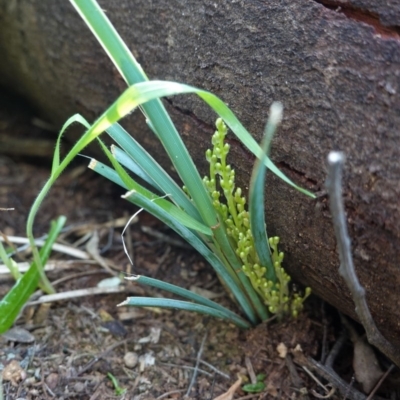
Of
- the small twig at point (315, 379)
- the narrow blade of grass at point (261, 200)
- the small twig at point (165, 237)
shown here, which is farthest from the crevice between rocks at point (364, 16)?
the small twig at point (165, 237)

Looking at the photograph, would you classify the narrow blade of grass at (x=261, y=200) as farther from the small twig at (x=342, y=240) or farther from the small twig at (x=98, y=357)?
the small twig at (x=98, y=357)

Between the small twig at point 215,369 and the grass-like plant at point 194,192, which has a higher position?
the grass-like plant at point 194,192

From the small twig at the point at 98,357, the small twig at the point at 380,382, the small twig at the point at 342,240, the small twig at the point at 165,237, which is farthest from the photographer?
the small twig at the point at 165,237

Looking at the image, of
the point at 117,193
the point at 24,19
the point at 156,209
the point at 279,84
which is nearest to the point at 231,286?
the point at 156,209

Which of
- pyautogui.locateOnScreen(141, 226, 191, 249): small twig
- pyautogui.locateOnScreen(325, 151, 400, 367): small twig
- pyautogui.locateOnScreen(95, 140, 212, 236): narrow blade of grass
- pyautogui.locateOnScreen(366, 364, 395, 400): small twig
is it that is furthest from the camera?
pyautogui.locateOnScreen(141, 226, 191, 249): small twig

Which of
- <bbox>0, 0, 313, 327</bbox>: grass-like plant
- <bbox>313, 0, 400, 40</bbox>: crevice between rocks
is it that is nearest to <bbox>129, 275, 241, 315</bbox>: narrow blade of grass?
<bbox>0, 0, 313, 327</bbox>: grass-like plant

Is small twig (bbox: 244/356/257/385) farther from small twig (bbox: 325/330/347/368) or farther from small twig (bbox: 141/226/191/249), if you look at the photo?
small twig (bbox: 141/226/191/249)
